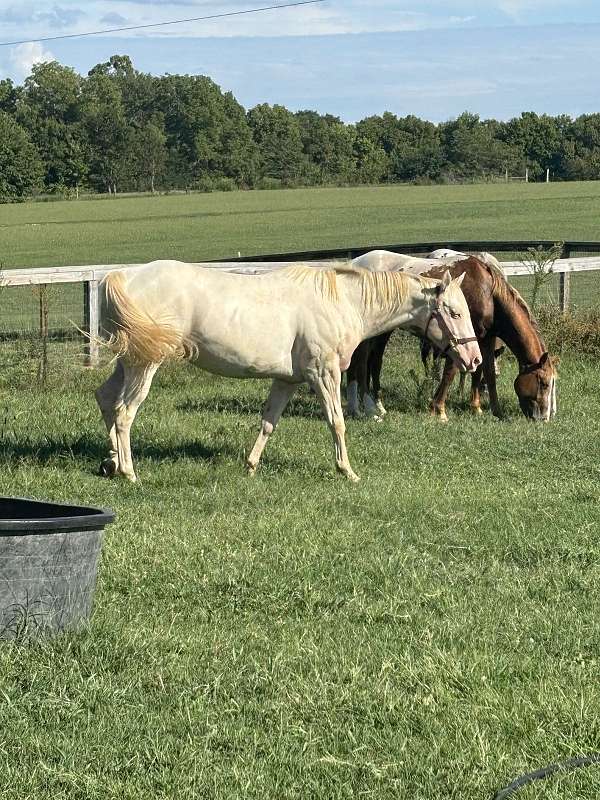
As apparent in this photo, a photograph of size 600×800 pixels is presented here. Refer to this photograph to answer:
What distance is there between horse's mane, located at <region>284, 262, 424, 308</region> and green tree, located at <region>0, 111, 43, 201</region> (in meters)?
89.9

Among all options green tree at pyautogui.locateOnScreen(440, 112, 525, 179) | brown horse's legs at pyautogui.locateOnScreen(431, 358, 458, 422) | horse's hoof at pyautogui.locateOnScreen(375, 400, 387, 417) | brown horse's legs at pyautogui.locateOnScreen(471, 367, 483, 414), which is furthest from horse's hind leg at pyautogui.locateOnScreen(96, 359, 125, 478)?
Result: green tree at pyautogui.locateOnScreen(440, 112, 525, 179)

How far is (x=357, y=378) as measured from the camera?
39.9 ft

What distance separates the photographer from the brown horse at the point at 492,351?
11.9m

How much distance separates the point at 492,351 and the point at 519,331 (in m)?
0.37

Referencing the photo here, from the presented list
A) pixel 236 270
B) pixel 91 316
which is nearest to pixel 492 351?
pixel 236 270

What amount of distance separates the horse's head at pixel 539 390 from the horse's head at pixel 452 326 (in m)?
1.78

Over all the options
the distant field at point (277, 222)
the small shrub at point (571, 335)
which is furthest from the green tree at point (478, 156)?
the small shrub at point (571, 335)

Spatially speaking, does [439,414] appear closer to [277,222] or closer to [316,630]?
[316,630]

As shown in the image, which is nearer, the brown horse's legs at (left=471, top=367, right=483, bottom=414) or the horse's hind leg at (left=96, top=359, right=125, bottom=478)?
the horse's hind leg at (left=96, top=359, right=125, bottom=478)

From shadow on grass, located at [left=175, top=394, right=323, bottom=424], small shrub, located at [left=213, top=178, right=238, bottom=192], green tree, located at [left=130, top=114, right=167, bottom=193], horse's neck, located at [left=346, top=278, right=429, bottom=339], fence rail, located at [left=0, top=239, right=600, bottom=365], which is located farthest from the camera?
green tree, located at [left=130, top=114, right=167, bottom=193]

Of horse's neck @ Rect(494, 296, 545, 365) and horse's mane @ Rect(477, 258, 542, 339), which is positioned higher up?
horse's mane @ Rect(477, 258, 542, 339)

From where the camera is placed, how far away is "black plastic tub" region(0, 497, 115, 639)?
5133mm

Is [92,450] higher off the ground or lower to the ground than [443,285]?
lower

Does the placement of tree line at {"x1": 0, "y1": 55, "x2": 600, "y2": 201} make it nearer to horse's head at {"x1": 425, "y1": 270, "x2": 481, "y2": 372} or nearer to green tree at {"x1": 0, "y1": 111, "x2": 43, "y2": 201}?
green tree at {"x1": 0, "y1": 111, "x2": 43, "y2": 201}
